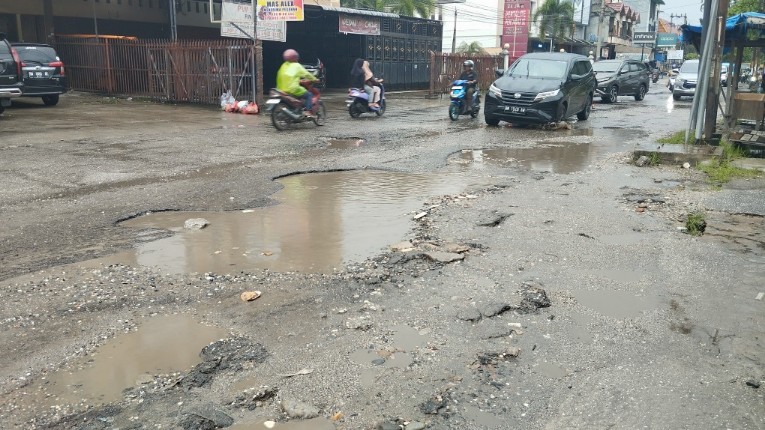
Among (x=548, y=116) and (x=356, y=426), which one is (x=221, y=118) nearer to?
(x=548, y=116)

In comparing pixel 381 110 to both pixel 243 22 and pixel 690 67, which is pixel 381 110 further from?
pixel 690 67

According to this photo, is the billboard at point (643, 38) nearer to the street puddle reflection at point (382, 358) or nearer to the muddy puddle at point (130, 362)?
the street puddle reflection at point (382, 358)

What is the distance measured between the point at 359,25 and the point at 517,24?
22.3m

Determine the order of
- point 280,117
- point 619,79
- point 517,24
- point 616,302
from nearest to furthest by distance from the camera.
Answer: point 616,302 → point 280,117 → point 619,79 → point 517,24

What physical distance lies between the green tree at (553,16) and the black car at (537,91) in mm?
32470

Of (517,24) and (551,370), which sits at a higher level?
(517,24)

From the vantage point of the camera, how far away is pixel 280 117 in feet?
44.5

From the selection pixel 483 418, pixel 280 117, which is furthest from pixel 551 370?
pixel 280 117

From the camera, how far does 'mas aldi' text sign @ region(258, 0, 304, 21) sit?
55.7ft

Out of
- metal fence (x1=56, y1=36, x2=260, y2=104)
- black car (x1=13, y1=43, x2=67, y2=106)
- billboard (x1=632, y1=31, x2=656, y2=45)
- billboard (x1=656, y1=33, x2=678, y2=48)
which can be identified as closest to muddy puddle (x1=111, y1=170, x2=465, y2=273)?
metal fence (x1=56, y1=36, x2=260, y2=104)

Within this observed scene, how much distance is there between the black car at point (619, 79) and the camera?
76.7ft

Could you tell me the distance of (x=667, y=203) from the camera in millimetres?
7414

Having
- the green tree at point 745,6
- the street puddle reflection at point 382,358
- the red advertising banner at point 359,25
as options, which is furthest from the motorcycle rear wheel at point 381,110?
the green tree at point 745,6

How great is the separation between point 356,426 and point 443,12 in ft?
176
